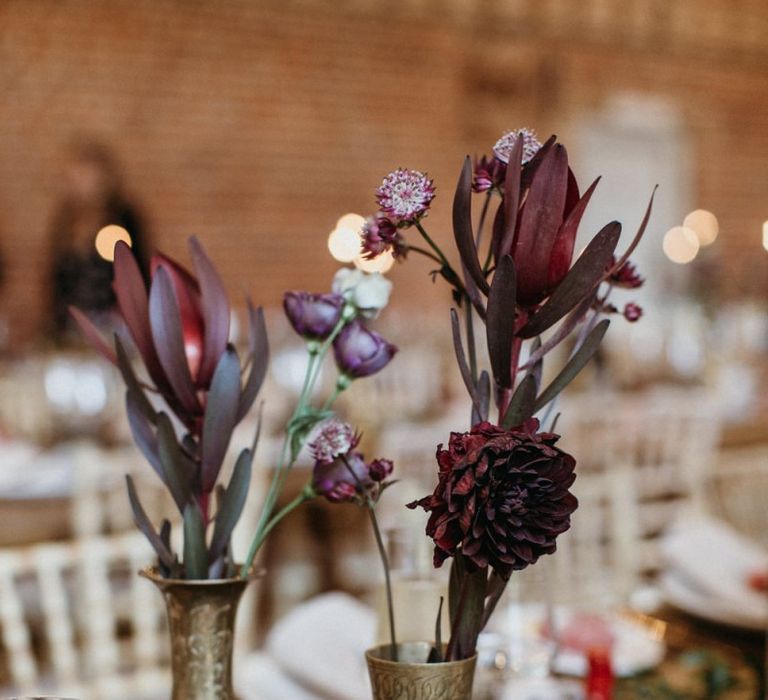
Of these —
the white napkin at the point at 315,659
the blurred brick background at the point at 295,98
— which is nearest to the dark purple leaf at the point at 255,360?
the white napkin at the point at 315,659

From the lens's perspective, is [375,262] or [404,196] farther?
[375,262]

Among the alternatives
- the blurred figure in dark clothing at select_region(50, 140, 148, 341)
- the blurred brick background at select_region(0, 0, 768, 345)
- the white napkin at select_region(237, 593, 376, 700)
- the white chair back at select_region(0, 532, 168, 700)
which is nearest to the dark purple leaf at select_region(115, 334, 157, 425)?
the white napkin at select_region(237, 593, 376, 700)

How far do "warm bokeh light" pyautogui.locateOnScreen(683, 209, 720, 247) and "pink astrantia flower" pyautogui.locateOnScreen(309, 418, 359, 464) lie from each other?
749cm

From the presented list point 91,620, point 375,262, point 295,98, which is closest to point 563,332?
point 375,262

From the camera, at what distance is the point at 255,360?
0.80 m

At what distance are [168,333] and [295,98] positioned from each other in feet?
19.1

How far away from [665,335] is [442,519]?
6108 mm

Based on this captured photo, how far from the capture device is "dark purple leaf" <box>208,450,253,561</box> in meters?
0.76

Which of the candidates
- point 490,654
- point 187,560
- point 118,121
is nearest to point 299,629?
point 490,654

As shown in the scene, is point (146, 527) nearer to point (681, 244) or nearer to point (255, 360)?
point (255, 360)

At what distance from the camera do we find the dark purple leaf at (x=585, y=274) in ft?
2.12

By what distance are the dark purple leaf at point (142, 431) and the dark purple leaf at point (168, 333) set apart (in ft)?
0.12

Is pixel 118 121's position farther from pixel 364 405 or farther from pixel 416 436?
pixel 416 436

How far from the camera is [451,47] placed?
269 inches
